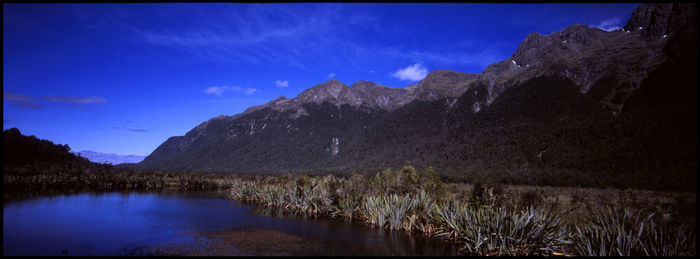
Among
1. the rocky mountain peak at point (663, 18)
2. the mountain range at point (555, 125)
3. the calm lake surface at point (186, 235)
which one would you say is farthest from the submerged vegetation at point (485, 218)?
the rocky mountain peak at point (663, 18)

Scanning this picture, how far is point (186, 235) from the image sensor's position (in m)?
16.1

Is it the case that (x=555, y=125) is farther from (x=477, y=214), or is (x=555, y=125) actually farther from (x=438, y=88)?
(x=438, y=88)

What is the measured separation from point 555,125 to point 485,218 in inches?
3259

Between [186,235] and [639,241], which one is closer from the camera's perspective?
[639,241]

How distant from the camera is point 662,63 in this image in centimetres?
8625

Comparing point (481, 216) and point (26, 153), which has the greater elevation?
point (26, 153)

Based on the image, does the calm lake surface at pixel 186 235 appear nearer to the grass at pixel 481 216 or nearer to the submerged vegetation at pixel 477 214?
the submerged vegetation at pixel 477 214

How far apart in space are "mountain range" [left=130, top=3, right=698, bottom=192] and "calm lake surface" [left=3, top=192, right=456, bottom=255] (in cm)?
5528

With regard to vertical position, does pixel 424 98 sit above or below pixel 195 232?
above

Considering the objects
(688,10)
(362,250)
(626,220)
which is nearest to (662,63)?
(688,10)

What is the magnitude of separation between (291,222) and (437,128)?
11702 centimetres

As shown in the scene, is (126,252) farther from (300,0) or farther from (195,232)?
(300,0)

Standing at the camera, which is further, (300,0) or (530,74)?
(530,74)

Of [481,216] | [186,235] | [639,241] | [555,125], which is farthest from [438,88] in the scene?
[639,241]
